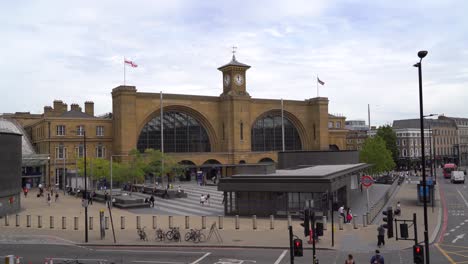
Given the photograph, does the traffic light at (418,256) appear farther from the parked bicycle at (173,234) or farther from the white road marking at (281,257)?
the parked bicycle at (173,234)

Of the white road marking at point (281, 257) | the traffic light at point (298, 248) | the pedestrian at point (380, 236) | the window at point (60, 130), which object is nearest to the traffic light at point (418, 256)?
the traffic light at point (298, 248)

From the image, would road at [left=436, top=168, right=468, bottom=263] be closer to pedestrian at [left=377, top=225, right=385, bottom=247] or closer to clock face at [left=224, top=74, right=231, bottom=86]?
pedestrian at [left=377, top=225, right=385, bottom=247]

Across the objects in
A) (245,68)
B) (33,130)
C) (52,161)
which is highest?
(245,68)

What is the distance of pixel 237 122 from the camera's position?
3246 inches

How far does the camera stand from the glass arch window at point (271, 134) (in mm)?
89406

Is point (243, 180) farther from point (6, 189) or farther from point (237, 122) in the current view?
point (237, 122)

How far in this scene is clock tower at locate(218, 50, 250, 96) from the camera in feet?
275

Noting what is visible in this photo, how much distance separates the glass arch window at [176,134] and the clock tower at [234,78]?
8.36 m

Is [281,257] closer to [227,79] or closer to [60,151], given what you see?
[60,151]

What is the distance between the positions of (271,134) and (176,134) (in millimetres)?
19431

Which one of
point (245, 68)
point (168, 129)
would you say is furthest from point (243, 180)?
point (245, 68)

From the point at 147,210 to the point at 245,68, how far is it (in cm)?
4617

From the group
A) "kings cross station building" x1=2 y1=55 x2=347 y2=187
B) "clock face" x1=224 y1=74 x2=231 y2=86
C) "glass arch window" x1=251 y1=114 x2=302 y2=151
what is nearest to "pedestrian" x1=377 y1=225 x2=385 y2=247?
"kings cross station building" x1=2 y1=55 x2=347 y2=187

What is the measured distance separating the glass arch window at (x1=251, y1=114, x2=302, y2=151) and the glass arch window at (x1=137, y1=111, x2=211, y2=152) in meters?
10.2
